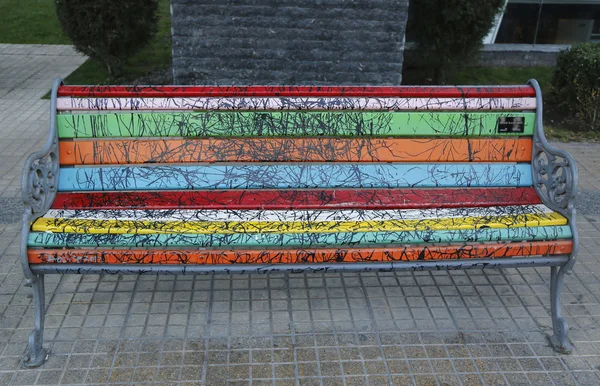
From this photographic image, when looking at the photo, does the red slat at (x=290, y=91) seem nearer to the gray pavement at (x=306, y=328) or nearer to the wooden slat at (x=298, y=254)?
the wooden slat at (x=298, y=254)

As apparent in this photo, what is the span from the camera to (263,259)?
330 cm

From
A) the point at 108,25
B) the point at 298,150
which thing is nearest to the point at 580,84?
the point at 298,150

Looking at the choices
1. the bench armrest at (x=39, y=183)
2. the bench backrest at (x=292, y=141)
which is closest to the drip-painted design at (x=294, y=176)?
the bench backrest at (x=292, y=141)

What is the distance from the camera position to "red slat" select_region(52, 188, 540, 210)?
369 cm

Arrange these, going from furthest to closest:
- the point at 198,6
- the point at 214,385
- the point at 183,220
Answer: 1. the point at 198,6
2. the point at 183,220
3. the point at 214,385

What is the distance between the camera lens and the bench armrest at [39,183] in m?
3.24

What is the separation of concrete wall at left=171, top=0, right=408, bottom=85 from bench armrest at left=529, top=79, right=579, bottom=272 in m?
3.08

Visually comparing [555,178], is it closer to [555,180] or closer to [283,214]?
[555,180]

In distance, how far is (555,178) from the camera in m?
3.66

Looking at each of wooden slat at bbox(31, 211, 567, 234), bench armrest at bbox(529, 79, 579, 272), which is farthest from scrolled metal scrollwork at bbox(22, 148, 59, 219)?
bench armrest at bbox(529, 79, 579, 272)

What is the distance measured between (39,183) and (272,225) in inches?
49.9

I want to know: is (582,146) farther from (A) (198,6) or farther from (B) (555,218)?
(A) (198,6)

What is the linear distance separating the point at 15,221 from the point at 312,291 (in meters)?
2.40

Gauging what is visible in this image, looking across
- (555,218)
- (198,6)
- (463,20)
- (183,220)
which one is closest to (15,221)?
(183,220)
